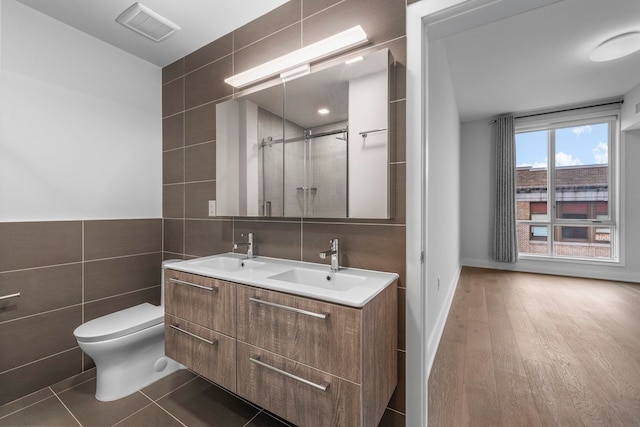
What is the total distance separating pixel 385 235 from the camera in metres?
1.41

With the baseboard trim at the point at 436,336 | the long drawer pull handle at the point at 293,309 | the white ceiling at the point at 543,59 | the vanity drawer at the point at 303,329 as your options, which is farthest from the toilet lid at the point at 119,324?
the white ceiling at the point at 543,59

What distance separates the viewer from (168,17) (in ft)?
6.04

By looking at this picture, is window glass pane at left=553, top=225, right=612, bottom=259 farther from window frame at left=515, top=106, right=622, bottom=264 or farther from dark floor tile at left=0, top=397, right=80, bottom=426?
dark floor tile at left=0, top=397, right=80, bottom=426

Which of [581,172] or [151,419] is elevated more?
[581,172]

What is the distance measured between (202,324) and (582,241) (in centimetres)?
579

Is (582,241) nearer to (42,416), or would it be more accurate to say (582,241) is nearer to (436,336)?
(436,336)

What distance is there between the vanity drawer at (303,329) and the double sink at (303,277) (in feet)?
0.11

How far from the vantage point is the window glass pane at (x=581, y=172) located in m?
4.37

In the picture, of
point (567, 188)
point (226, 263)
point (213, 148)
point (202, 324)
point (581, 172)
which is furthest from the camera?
point (567, 188)

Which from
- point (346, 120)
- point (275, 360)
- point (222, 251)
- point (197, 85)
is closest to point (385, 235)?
point (346, 120)

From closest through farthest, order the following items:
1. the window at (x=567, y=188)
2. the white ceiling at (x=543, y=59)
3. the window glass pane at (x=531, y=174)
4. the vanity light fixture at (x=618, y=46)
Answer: the white ceiling at (x=543, y=59) < the vanity light fixture at (x=618, y=46) < the window at (x=567, y=188) < the window glass pane at (x=531, y=174)

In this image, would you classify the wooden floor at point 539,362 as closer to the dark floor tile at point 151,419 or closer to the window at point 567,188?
the window at point 567,188

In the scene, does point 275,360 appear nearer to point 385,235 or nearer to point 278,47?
point 385,235

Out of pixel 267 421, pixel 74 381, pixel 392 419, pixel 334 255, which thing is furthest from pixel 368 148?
pixel 74 381
